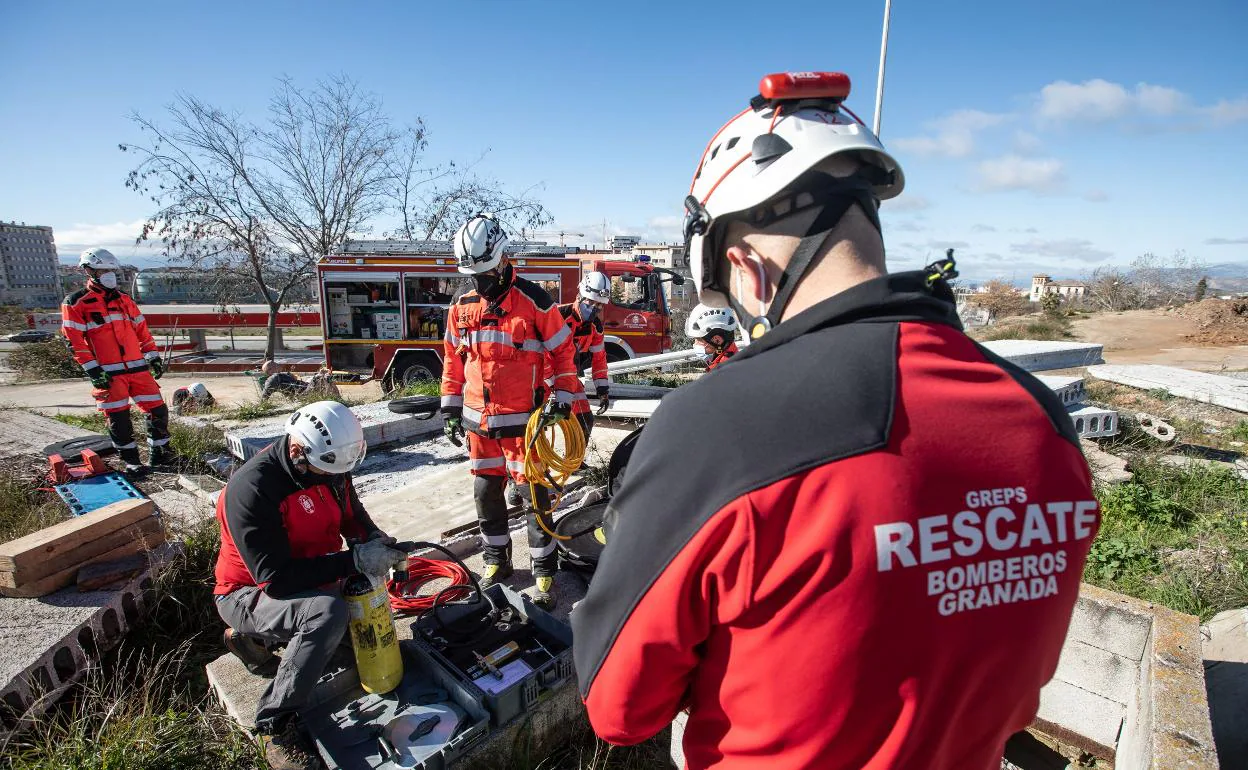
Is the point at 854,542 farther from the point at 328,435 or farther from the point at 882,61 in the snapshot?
the point at 882,61

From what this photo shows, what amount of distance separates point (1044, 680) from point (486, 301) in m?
3.52

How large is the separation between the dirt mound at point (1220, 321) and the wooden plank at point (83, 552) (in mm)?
25963

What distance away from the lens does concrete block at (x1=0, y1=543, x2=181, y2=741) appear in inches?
113

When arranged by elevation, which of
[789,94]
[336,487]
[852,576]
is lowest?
[336,487]

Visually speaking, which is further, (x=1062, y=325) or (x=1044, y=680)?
(x=1062, y=325)

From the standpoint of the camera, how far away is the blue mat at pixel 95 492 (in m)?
4.77

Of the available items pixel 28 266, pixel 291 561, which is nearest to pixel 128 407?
pixel 291 561

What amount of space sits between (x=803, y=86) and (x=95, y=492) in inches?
246

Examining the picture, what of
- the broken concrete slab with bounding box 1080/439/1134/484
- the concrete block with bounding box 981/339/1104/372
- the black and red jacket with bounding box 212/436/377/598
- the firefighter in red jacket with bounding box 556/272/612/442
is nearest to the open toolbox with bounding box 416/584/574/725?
the black and red jacket with bounding box 212/436/377/598

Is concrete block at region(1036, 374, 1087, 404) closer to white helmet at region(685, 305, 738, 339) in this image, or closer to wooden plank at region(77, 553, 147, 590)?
white helmet at region(685, 305, 738, 339)

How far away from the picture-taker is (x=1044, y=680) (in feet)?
3.32

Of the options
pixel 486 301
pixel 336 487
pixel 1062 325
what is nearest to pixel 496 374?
pixel 486 301

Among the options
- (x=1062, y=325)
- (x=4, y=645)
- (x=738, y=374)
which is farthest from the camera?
(x=1062, y=325)

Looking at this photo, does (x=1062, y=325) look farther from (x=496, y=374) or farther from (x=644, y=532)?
(x=644, y=532)
